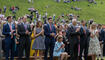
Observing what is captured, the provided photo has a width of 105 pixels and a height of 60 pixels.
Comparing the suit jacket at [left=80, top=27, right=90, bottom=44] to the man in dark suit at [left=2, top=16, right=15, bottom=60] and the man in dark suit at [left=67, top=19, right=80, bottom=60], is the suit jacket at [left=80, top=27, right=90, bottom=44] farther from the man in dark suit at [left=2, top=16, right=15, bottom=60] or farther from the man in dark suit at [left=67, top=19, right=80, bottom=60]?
the man in dark suit at [left=2, top=16, right=15, bottom=60]

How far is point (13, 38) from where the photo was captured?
12586 millimetres

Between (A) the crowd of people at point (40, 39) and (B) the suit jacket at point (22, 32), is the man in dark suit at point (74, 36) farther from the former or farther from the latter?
(B) the suit jacket at point (22, 32)

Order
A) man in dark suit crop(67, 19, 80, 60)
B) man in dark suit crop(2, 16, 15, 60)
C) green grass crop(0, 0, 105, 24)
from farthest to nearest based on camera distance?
green grass crop(0, 0, 105, 24) → man in dark suit crop(67, 19, 80, 60) → man in dark suit crop(2, 16, 15, 60)

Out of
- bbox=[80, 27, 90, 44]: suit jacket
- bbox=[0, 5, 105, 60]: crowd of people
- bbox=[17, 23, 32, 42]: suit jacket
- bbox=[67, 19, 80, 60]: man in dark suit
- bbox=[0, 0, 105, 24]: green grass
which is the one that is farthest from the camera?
bbox=[0, 0, 105, 24]: green grass

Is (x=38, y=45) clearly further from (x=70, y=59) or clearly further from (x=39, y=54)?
(x=70, y=59)

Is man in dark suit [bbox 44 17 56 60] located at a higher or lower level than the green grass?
lower

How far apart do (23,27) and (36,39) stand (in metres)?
1.30

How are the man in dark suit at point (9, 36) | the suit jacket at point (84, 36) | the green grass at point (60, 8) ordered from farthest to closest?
1. the green grass at point (60, 8)
2. the suit jacket at point (84, 36)
3. the man in dark suit at point (9, 36)

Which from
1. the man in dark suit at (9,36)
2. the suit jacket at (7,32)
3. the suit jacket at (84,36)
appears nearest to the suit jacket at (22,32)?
the man in dark suit at (9,36)

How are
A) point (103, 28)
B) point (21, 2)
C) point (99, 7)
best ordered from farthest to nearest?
1. point (99, 7)
2. point (21, 2)
3. point (103, 28)

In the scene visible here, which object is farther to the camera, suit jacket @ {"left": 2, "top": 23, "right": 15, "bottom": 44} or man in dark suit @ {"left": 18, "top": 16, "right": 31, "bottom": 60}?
man in dark suit @ {"left": 18, "top": 16, "right": 31, "bottom": 60}

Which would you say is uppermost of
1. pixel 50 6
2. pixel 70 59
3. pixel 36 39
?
pixel 50 6

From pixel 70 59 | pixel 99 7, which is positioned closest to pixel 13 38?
pixel 70 59

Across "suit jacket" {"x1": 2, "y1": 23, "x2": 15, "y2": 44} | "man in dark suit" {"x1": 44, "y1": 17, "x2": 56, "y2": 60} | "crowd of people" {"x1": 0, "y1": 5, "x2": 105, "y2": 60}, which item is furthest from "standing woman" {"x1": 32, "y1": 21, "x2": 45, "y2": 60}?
"suit jacket" {"x1": 2, "y1": 23, "x2": 15, "y2": 44}
